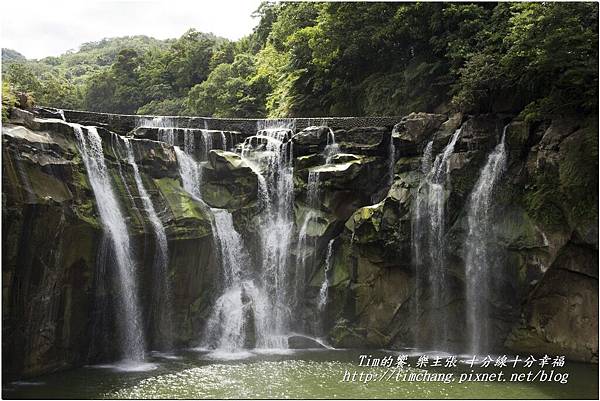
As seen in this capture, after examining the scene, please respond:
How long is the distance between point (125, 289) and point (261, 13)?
34909 mm

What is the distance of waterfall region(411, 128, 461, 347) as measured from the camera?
17875 millimetres

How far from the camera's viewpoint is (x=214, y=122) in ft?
76.3

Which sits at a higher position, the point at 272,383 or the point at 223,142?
the point at 223,142

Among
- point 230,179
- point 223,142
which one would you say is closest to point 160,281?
point 230,179

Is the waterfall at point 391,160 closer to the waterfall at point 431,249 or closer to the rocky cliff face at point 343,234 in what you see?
the rocky cliff face at point 343,234

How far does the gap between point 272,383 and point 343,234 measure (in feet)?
22.6

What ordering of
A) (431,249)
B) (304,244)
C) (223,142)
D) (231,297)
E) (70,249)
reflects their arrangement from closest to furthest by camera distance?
(70,249) < (431,249) < (231,297) < (304,244) < (223,142)

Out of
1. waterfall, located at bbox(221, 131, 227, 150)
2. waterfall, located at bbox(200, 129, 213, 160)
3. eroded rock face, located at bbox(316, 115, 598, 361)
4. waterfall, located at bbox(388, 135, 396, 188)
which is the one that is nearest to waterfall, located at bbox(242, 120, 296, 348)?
waterfall, located at bbox(221, 131, 227, 150)

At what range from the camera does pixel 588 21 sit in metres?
16.2

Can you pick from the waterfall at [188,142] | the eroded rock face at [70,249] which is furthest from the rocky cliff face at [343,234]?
the waterfall at [188,142]

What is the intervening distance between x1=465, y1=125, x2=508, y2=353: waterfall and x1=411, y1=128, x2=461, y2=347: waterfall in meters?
0.89

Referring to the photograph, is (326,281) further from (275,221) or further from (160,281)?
(160,281)

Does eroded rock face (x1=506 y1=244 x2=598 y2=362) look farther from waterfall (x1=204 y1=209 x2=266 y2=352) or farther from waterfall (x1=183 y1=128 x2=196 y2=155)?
waterfall (x1=183 y1=128 x2=196 y2=155)

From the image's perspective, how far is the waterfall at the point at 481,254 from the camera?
1705 centimetres
